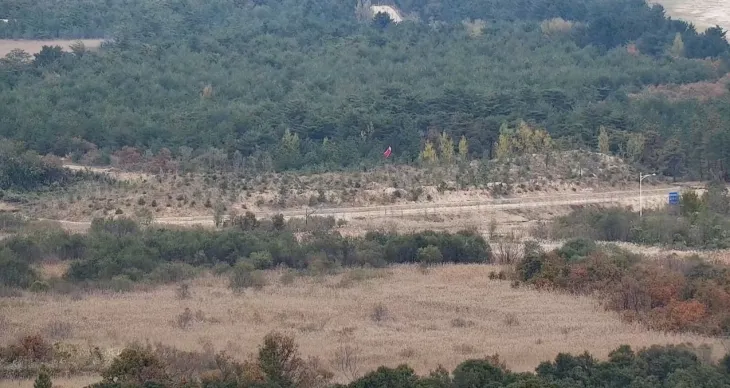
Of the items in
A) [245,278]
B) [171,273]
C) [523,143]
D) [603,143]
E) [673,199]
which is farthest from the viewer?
[523,143]

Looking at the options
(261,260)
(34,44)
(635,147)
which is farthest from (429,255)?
(34,44)

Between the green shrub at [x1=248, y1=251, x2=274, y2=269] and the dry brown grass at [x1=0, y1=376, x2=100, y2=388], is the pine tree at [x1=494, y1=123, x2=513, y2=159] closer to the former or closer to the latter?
the green shrub at [x1=248, y1=251, x2=274, y2=269]

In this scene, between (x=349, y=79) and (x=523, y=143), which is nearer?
(x=523, y=143)

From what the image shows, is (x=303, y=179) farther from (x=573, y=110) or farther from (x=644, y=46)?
(x=644, y=46)

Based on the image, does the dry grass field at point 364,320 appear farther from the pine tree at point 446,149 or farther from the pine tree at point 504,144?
the pine tree at point 504,144

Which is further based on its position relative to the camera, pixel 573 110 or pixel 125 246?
pixel 573 110

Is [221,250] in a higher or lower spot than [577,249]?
higher

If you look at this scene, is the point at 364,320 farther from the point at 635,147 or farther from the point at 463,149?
the point at 635,147

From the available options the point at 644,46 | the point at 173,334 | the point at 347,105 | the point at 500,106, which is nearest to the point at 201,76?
the point at 347,105
